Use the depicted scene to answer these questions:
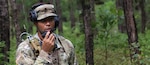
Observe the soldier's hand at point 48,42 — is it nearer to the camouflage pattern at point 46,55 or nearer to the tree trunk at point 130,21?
the camouflage pattern at point 46,55

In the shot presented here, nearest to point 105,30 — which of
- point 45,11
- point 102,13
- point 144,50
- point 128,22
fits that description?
point 102,13

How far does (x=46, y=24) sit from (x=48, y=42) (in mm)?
259

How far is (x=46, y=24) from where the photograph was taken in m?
3.94

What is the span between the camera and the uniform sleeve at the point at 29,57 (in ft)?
12.6

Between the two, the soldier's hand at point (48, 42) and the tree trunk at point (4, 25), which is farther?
the tree trunk at point (4, 25)

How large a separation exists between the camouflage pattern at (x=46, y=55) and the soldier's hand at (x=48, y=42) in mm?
54

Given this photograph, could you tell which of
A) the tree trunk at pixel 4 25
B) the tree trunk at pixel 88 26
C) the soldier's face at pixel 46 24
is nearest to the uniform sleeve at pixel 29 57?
the soldier's face at pixel 46 24

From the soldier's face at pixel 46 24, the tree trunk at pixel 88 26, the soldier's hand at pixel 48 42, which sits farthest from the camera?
the tree trunk at pixel 88 26

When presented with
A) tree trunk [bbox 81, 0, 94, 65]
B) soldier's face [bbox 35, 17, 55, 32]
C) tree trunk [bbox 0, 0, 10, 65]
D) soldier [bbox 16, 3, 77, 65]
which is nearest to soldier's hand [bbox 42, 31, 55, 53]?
soldier [bbox 16, 3, 77, 65]

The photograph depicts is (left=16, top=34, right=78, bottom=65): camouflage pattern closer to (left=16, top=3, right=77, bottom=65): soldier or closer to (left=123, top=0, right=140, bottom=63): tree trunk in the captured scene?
(left=16, top=3, right=77, bottom=65): soldier

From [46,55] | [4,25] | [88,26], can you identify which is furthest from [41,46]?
[4,25]

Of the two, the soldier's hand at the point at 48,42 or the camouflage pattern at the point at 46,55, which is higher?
the soldier's hand at the point at 48,42

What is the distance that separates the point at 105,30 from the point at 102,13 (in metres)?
0.86

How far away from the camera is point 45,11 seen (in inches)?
157
